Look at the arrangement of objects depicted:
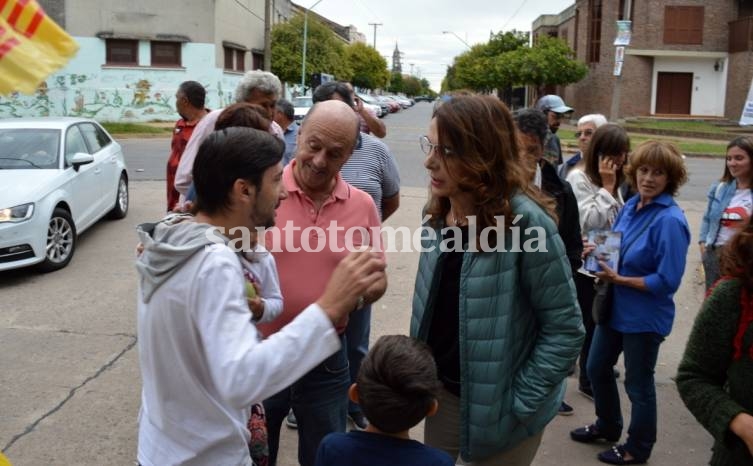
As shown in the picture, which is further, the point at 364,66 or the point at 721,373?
the point at 364,66

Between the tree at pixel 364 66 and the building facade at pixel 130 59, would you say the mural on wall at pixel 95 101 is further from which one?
the tree at pixel 364 66

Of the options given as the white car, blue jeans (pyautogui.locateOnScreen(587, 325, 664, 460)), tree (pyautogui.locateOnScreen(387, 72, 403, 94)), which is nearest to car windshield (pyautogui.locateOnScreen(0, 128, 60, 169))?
the white car

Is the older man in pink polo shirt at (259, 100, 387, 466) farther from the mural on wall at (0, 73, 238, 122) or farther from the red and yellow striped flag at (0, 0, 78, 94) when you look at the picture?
the mural on wall at (0, 73, 238, 122)

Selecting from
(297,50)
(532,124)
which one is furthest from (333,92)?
(297,50)

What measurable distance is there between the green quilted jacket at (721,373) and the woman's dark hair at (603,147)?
2478mm

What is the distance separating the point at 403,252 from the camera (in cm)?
927

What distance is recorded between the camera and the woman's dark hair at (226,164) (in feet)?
6.41

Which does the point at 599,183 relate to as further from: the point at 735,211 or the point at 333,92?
the point at 333,92

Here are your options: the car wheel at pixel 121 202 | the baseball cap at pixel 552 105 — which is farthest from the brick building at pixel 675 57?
the baseball cap at pixel 552 105

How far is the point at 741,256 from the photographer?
2.15 m

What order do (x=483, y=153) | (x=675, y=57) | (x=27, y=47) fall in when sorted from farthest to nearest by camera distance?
1. (x=675, y=57)
2. (x=483, y=153)
3. (x=27, y=47)

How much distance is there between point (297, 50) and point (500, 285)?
43227 millimetres

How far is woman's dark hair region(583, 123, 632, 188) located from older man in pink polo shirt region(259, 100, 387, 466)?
6.73ft

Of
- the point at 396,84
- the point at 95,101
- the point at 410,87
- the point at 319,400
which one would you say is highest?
the point at 410,87
